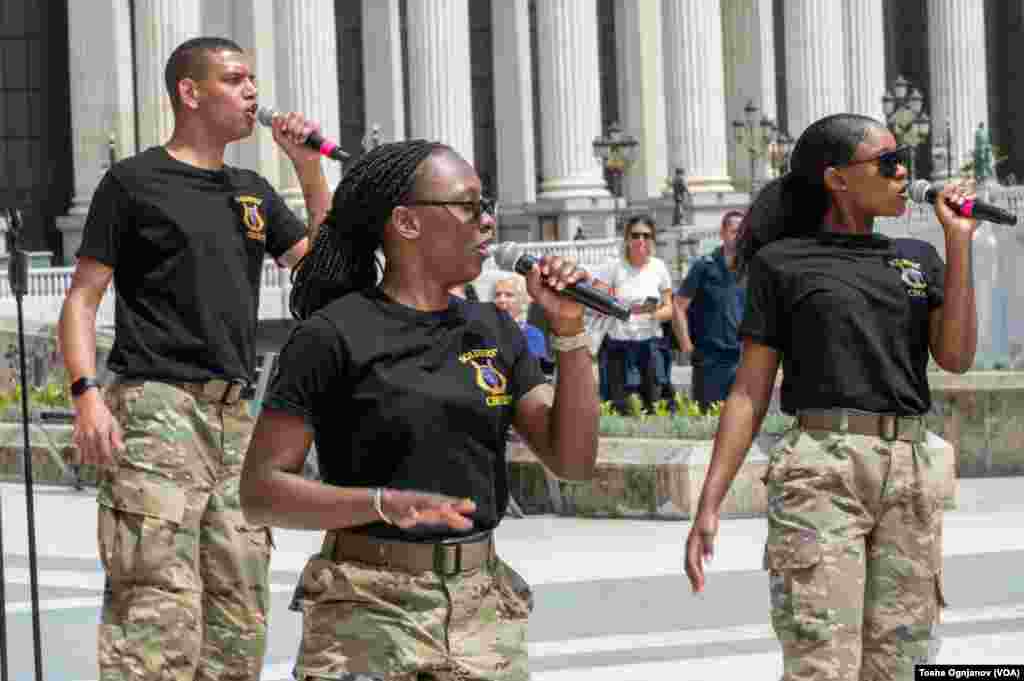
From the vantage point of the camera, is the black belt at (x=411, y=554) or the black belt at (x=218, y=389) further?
the black belt at (x=218, y=389)

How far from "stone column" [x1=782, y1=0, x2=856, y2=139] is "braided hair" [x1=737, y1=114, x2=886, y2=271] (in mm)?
59520

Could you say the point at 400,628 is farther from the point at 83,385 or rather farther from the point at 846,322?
the point at 83,385

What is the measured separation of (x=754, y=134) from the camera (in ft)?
226

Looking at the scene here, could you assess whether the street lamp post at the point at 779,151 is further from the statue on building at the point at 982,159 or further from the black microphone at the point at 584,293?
the black microphone at the point at 584,293

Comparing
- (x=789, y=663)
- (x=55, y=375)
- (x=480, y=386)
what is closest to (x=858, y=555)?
(x=789, y=663)

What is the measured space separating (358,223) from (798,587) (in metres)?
2.04

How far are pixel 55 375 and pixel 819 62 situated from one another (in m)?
43.9

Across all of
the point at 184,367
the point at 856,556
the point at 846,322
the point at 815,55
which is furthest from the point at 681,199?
the point at 856,556

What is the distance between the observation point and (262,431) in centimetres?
640

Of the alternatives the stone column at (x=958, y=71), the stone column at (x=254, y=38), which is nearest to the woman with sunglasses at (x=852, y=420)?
the stone column at (x=254, y=38)

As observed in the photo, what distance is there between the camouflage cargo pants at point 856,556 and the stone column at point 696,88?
56.3 m

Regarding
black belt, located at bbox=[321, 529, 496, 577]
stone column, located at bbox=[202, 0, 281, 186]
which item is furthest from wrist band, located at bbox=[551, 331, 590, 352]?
stone column, located at bbox=[202, 0, 281, 186]

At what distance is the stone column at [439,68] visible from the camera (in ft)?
200

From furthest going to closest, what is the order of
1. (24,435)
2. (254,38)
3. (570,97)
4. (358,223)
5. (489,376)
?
1. (570,97)
2. (254,38)
3. (24,435)
4. (358,223)
5. (489,376)
